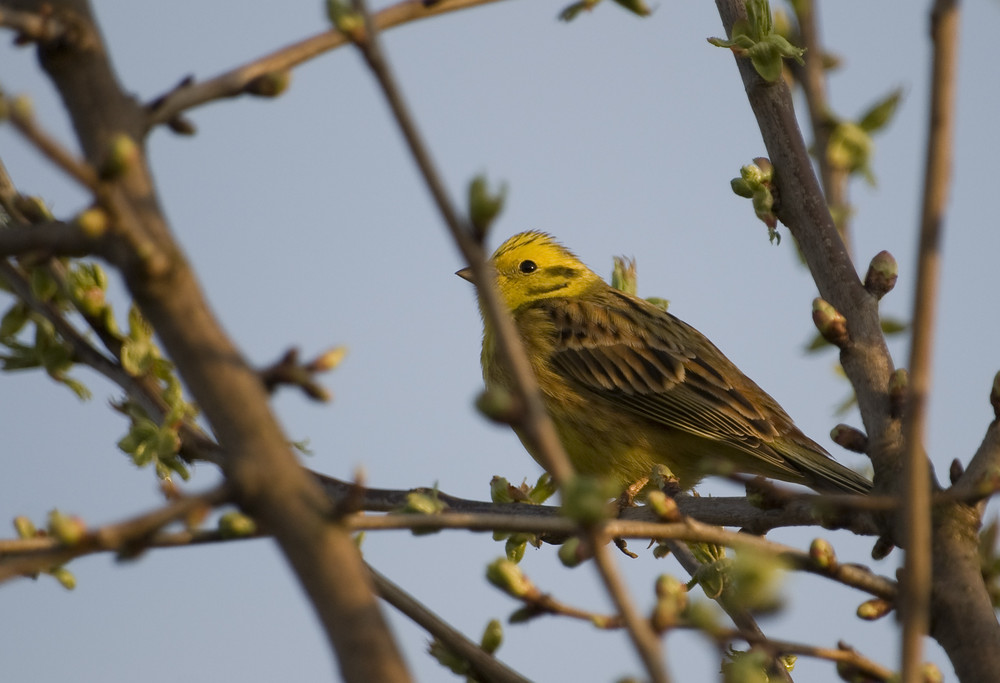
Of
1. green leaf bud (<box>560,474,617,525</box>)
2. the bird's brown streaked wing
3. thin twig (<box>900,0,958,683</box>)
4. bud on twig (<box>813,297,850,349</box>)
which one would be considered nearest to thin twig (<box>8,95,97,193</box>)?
green leaf bud (<box>560,474,617,525</box>)

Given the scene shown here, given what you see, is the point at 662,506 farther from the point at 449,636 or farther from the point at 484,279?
the point at 484,279

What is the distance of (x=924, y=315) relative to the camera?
147cm

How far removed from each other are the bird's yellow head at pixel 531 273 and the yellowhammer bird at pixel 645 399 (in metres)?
0.16

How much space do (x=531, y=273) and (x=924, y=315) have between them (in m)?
6.19

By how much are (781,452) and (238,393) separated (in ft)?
15.4

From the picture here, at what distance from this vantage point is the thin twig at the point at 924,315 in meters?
1.47

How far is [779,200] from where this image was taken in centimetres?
339

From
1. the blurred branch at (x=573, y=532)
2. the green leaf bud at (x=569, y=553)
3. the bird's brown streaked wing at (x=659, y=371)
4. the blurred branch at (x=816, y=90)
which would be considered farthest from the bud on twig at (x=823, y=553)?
the bird's brown streaked wing at (x=659, y=371)

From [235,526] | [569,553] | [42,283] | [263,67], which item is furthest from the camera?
[42,283]

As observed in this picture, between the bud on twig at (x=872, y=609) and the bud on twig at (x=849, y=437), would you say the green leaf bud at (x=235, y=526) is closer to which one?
the bud on twig at (x=872, y=609)

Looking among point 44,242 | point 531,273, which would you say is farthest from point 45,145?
point 531,273

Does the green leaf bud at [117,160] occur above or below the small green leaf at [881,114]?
below

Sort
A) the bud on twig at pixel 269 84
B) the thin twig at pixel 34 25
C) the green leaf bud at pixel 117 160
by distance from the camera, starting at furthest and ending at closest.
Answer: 1. the bud on twig at pixel 269 84
2. the thin twig at pixel 34 25
3. the green leaf bud at pixel 117 160

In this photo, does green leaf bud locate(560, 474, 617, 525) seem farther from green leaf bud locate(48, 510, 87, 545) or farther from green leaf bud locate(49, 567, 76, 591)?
green leaf bud locate(49, 567, 76, 591)
